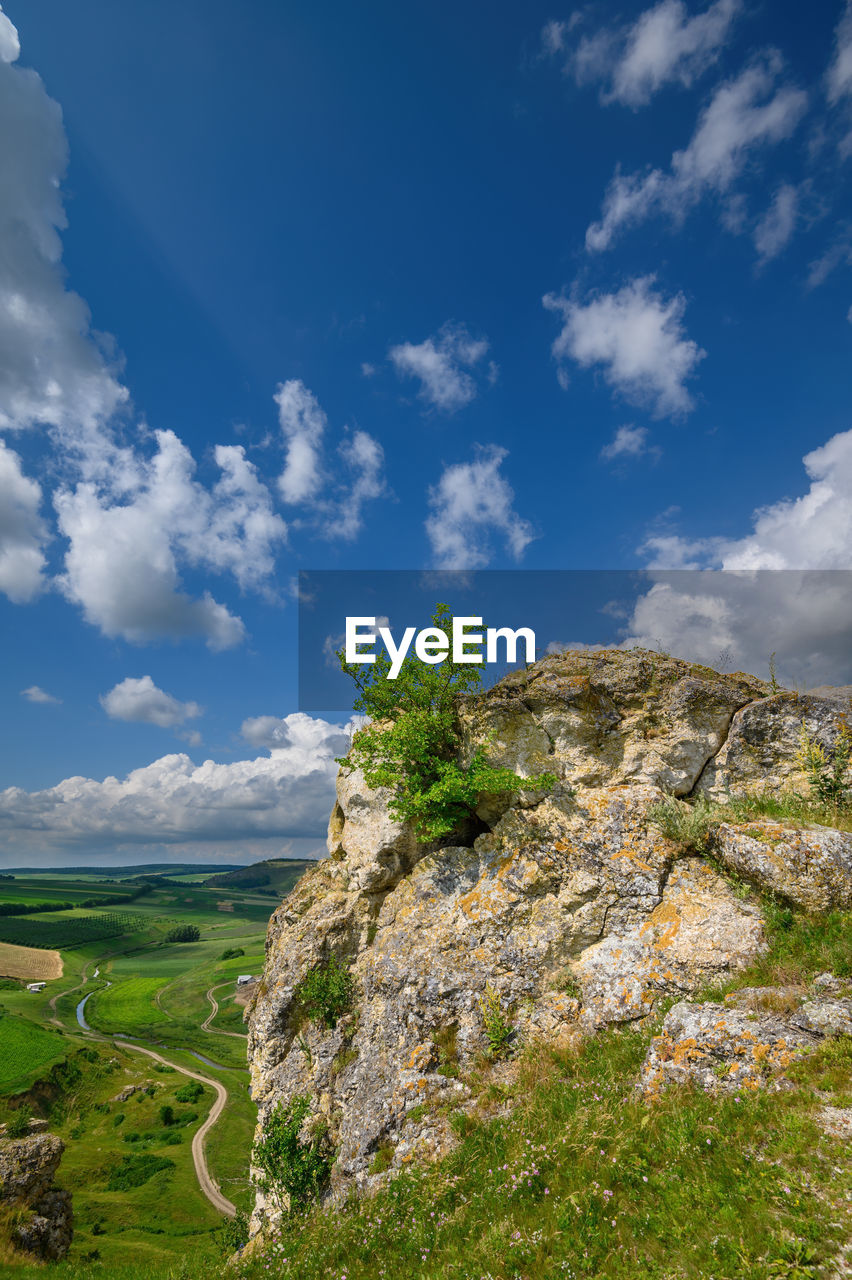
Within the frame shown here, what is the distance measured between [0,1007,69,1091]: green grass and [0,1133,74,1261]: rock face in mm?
78405

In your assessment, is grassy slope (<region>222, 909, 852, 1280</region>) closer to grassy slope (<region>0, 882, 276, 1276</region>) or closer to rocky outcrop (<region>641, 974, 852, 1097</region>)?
rocky outcrop (<region>641, 974, 852, 1097</region>)

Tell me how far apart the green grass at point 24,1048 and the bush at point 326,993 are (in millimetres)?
98715

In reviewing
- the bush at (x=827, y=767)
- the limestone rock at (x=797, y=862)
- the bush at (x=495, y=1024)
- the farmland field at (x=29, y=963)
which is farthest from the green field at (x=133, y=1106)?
the bush at (x=827, y=767)

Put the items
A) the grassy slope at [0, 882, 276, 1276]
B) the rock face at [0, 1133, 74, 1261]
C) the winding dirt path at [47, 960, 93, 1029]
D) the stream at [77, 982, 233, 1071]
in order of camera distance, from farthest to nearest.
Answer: the winding dirt path at [47, 960, 93, 1029]
the stream at [77, 982, 233, 1071]
the grassy slope at [0, 882, 276, 1276]
the rock face at [0, 1133, 74, 1261]

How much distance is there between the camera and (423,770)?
1936cm

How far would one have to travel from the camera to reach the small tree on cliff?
17891 mm

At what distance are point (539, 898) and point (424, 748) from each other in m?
6.11

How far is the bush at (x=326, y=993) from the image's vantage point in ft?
60.4

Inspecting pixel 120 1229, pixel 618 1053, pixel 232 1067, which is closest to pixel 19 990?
pixel 232 1067

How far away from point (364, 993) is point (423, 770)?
7.70 meters

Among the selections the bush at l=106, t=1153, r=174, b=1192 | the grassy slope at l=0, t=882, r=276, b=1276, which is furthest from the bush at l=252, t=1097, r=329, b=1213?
the bush at l=106, t=1153, r=174, b=1192

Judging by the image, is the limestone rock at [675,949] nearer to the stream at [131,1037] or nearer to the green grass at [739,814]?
the green grass at [739,814]

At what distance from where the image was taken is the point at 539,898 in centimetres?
1655

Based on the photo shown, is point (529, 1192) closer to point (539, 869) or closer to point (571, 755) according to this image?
point (539, 869)
